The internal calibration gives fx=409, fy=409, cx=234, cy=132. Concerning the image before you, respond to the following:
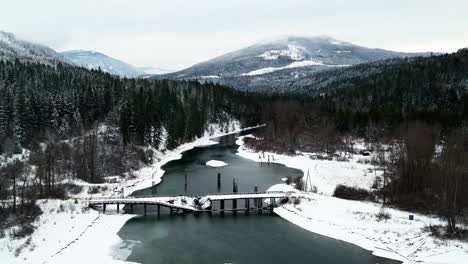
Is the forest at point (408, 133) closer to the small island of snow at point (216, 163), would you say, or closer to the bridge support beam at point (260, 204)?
the bridge support beam at point (260, 204)

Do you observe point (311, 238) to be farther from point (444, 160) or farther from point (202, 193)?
point (202, 193)

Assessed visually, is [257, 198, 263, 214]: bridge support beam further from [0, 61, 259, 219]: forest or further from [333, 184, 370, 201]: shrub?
[0, 61, 259, 219]: forest

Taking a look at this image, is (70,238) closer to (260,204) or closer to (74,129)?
(260,204)

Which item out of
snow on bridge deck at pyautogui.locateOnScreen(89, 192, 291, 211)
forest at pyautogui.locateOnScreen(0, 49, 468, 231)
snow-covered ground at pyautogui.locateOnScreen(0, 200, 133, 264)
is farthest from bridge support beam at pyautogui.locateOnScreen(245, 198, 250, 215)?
forest at pyautogui.locateOnScreen(0, 49, 468, 231)

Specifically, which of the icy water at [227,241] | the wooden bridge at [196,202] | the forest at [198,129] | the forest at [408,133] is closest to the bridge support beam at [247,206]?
the wooden bridge at [196,202]

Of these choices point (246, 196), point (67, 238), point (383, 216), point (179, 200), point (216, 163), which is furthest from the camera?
point (216, 163)

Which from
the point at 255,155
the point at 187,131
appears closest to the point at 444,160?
the point at 255,155

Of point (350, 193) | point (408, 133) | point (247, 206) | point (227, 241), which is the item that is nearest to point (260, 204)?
point (247, 206)
